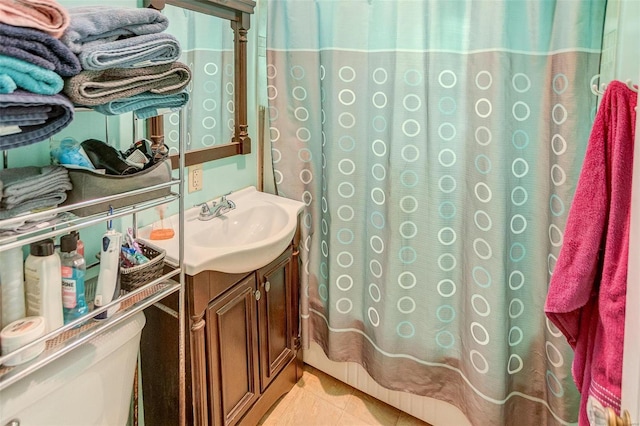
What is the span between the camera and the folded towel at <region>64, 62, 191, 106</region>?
34.5 inches

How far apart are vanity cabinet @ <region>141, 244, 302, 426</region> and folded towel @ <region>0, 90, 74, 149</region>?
636 millimetres

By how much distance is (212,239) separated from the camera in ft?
5.56

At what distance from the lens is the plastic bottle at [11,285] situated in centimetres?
92

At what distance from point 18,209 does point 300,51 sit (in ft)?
4.34

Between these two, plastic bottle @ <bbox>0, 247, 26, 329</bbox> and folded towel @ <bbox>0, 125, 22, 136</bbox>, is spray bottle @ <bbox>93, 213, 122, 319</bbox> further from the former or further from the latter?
folded towel @ <bbox>0, 125, 22, 136</bbox>

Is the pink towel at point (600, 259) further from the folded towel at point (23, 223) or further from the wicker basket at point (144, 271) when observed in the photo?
the folded towel at point (23, 223)

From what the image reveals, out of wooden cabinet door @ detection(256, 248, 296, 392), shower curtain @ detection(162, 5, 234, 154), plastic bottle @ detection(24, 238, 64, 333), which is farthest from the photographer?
wooden cabinet door @ detection(256, 248, 296, 392)

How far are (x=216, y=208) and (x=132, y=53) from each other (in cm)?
87

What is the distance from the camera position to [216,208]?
5.80ft

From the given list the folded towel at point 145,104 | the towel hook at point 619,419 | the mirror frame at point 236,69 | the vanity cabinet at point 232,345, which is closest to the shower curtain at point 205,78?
the mirror frame at point 236,69

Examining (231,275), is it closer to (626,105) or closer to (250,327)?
(250,327)

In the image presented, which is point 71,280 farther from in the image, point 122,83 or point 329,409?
point 329,409

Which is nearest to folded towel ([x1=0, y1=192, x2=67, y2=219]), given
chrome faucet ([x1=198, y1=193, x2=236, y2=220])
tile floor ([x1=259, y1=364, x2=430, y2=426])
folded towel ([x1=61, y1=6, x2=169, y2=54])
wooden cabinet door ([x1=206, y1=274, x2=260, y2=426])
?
folded towel ([x1=61, y1=6, x2=169, y2=54])

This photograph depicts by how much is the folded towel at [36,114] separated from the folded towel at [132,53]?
11cm
